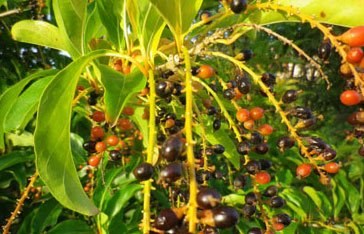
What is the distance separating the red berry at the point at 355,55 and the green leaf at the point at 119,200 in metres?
1.26

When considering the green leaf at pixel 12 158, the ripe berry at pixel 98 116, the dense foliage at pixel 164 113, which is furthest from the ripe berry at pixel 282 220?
the green leaf at pixel 12 158

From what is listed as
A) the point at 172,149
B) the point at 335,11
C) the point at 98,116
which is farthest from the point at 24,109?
the point at 335,11

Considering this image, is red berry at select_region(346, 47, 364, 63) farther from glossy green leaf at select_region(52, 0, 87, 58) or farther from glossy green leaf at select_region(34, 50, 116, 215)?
glossy green leaf at select_region(52, 0, 87, 58)

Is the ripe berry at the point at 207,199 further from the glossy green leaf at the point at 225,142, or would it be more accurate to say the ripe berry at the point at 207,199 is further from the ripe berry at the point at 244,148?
the glossy green leaf at the point at 225,142

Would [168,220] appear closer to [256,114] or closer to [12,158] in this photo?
[256,114]

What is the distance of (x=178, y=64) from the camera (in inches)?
46.3

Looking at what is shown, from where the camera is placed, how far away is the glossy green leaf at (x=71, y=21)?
4.33 ft

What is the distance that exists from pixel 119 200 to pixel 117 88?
0.86 metres

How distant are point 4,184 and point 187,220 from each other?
1883mm

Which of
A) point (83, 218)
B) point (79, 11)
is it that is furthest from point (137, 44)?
point (83, 218)

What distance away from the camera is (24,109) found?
1.41m

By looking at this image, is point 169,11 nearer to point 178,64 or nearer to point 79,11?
point 178,64

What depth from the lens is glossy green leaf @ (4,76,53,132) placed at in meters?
1.37

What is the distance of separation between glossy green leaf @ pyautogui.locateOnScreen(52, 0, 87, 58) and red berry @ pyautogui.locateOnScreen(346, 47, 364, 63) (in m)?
0.85
